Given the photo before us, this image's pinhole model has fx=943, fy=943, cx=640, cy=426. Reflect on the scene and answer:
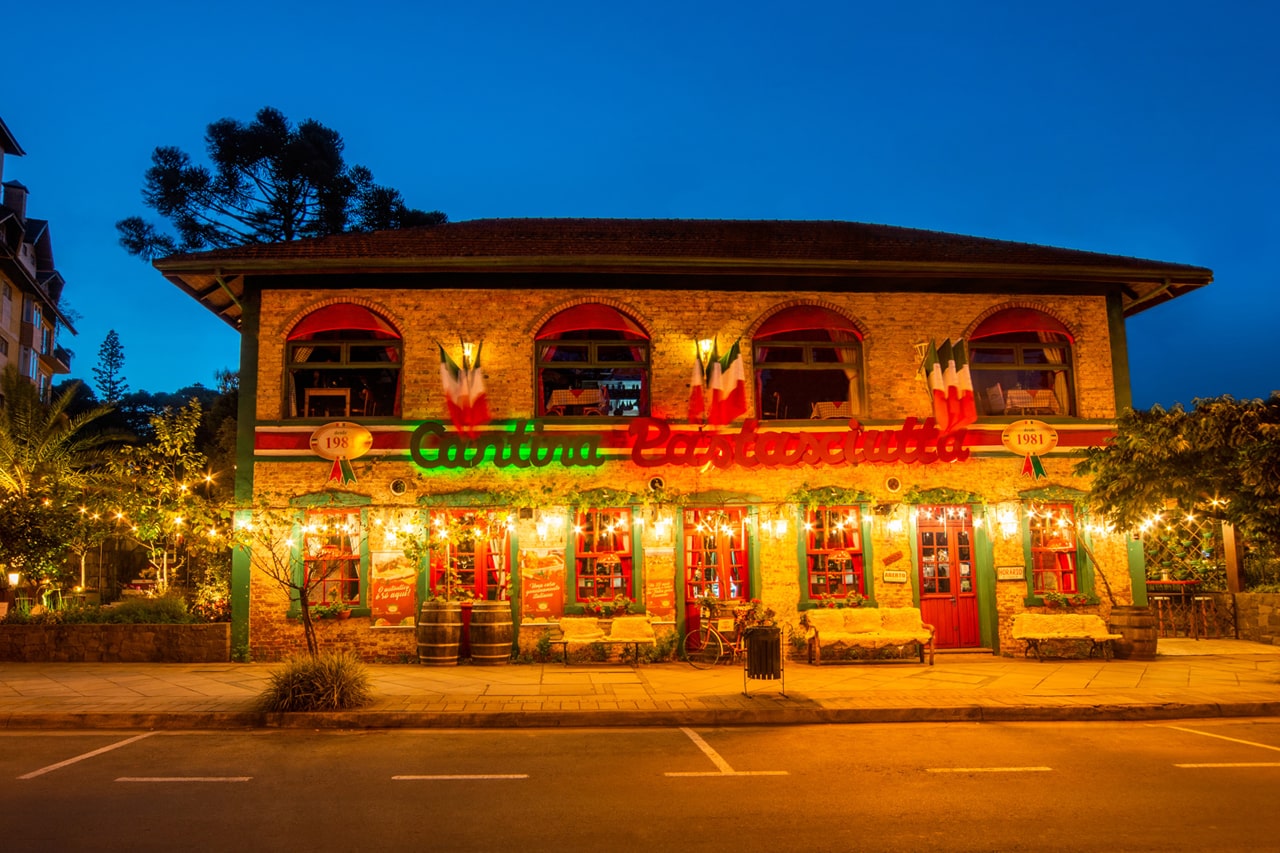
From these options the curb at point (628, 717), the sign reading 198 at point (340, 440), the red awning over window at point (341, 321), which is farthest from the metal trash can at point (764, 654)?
the red awning over window at point (341, 321)

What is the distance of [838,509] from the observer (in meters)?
16.5

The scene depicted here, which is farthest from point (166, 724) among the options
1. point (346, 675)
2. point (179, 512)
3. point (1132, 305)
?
point (1132, 305)

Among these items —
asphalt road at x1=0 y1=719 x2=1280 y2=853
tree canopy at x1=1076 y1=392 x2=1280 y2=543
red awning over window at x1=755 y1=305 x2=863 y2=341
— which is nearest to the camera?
asphalt road at x1=0 y1=719 x2=1280 y2=853

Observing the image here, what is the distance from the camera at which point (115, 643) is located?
15438 millimetres

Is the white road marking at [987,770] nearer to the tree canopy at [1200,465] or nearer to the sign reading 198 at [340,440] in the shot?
the tree canopy at [1200,465]

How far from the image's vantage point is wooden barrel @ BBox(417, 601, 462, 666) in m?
15.1

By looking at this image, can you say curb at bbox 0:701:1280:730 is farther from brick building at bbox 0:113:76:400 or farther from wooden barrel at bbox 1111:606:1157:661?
brick building at bbox 0:113:76:400

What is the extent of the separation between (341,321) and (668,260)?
5.76 meters

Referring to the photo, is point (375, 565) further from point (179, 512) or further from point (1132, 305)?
point (1132, 305)

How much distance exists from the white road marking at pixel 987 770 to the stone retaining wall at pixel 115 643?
468 inches

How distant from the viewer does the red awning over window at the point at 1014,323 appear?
17.2m

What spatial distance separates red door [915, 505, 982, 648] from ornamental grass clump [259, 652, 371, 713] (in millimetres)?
9859

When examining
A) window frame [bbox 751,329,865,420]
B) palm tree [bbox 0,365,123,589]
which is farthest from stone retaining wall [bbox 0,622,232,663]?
window frame [bbox 751,329,865,420]

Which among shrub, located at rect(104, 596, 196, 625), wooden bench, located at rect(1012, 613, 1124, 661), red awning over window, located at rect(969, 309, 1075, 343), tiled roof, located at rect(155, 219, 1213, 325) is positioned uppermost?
tiled roof, located at rect(155, 219, 1213, 325)
